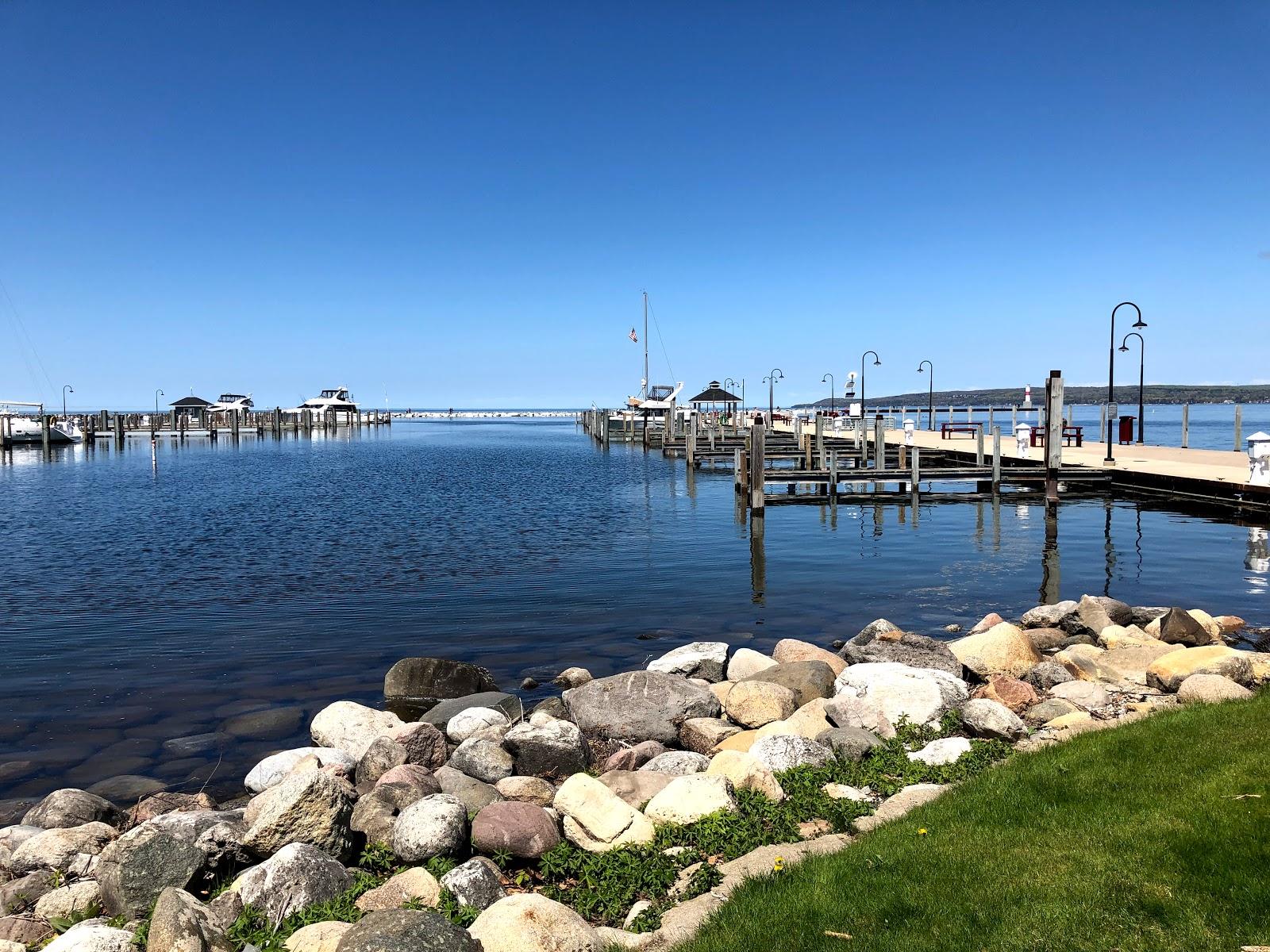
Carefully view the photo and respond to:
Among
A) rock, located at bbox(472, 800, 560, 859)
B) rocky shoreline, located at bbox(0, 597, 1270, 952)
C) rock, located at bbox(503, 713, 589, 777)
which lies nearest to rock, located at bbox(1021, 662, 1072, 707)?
rocky shoreline, located at bbox(0, 597, 1270, 952)

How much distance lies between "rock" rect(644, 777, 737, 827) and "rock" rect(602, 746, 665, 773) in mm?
1377

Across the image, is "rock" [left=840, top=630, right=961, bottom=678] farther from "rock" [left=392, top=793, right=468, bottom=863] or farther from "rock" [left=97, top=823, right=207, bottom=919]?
"rock" [left=97, top=823, right=207, bottom=919]

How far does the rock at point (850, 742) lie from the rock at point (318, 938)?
449 cm

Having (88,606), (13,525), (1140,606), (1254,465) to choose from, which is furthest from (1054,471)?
(13,525)

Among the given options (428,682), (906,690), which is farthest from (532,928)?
(428,682)

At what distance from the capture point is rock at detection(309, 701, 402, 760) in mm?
9539

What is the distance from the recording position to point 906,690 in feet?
30.4

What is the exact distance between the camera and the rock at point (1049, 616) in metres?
13.4

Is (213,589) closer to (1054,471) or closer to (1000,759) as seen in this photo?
(1000,759)

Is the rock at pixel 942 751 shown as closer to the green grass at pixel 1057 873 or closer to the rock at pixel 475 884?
the green grass at pixel 1057 873

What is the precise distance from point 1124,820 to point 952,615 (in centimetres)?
991

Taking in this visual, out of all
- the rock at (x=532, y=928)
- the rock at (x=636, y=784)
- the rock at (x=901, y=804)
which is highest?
the rock at (x=901, y=804)

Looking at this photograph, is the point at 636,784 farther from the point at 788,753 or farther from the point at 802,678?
the point at 802,678

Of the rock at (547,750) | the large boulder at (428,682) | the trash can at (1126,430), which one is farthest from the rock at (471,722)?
the trash can at (1126,430)
